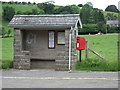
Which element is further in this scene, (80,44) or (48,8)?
(48,8)

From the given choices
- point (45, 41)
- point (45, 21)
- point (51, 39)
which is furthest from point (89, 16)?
point (45, 21)

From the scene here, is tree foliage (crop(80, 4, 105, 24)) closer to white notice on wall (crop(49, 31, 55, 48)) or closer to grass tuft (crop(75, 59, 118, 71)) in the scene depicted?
white notice on wall (crop(49, 31, 55, 48))

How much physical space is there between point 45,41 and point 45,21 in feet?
4.99

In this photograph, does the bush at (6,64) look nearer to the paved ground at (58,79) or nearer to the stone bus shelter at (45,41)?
the stone bus shelter at (45,41)

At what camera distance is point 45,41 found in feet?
59.2

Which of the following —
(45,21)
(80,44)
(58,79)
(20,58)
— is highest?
(45,21)

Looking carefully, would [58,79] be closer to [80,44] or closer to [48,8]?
[80,44]

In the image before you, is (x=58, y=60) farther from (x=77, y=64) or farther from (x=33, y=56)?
(x=33, y=56)

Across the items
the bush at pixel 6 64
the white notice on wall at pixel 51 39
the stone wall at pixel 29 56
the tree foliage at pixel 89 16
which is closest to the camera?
the stone wall at pixel 29 56

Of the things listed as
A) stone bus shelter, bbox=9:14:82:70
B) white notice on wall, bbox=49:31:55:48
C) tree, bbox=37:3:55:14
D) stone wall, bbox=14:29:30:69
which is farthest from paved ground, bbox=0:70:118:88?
tree, bbox=37:3:55:14

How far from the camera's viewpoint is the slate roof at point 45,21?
1652 cm

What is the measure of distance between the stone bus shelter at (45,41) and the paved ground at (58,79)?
2.63 ft

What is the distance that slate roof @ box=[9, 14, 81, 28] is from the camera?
650 inches

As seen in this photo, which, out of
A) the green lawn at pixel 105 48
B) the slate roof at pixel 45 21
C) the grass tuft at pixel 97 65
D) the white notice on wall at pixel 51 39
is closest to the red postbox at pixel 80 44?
the grass tuft at pixel 97 65
